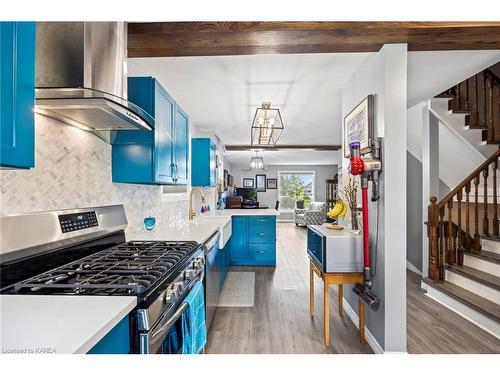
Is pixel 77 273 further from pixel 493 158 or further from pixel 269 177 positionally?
pixel 269 177

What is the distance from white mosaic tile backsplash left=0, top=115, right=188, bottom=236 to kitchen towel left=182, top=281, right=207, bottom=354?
0.89 m

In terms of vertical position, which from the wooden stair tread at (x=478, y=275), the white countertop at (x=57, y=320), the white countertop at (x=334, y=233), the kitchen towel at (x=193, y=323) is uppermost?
the white countertop at (x=334, y=233)

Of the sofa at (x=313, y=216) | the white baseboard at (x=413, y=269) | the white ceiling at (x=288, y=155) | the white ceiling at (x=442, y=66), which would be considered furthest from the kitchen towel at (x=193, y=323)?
the sofa at (x=313, y=216)

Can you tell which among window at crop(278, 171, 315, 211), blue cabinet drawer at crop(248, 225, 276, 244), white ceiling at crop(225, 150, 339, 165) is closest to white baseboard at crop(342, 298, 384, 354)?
blue cabinet drawer at crop(248, 225, 276, 244)

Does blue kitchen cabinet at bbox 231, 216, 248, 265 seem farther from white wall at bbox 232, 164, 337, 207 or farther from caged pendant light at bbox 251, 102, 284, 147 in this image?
white wall at bbox 232, 164, 337, 207

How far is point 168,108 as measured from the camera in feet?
7.87

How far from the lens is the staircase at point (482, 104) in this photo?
3576 millimetres

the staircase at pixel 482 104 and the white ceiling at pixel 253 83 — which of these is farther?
the staircase at pixel 482 104

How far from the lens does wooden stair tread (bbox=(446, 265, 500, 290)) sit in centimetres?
269

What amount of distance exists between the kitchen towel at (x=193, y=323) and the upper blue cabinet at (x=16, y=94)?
1031 millimetres

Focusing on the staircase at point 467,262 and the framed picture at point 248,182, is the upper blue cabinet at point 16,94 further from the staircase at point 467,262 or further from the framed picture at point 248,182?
the framed picture at point 248,182
